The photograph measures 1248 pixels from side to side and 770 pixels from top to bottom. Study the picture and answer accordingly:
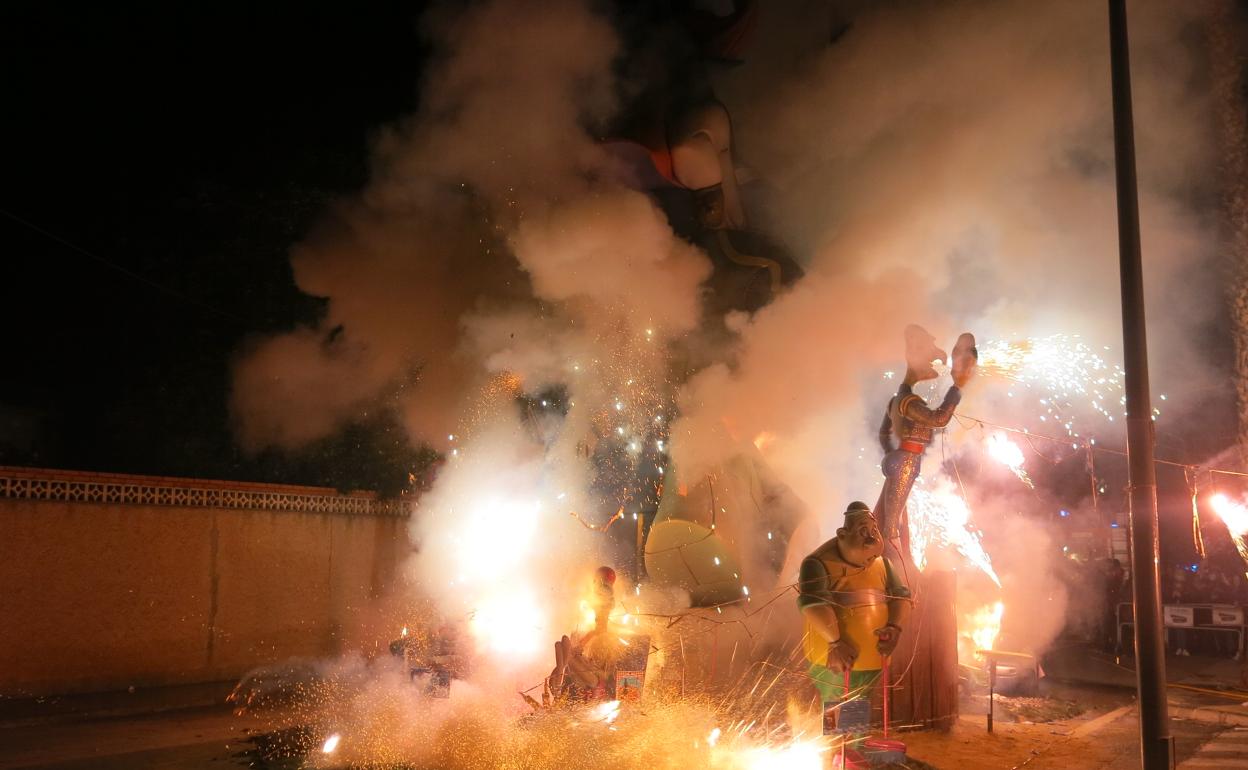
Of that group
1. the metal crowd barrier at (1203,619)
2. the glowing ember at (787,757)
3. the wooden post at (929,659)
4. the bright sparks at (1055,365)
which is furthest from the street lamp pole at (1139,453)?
the metal crowd barrier at (1203,619)

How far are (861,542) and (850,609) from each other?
461mm

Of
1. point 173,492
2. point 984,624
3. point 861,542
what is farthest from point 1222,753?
point 173,492

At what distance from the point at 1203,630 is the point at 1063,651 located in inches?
97.8

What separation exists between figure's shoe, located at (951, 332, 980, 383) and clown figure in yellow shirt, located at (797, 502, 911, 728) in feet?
5.50

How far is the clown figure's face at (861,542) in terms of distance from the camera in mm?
5684

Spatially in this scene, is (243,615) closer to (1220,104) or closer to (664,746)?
(664,746)

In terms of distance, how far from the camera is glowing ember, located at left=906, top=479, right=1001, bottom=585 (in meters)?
9.05

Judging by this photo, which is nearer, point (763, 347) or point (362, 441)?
point (763, 347)

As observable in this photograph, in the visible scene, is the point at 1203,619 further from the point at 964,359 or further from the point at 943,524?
the point at 964,359

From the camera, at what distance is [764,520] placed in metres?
→ 9.88

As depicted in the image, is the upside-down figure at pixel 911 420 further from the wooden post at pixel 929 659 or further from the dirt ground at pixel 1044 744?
the dirt ground at pixel 1044 744

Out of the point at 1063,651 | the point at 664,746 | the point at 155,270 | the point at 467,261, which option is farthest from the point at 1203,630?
the point at 155,270

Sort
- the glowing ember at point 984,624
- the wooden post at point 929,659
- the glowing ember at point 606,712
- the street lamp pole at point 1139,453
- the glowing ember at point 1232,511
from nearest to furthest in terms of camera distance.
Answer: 1. the street lamp pole at point 1139,453
2. the glowing ember at point 606,712
3. the wooden post at point 929,659
4. the glowing ember at point 1232,511
5. the glowing ember at point 984,624

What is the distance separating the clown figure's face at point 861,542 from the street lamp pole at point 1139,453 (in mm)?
1539
